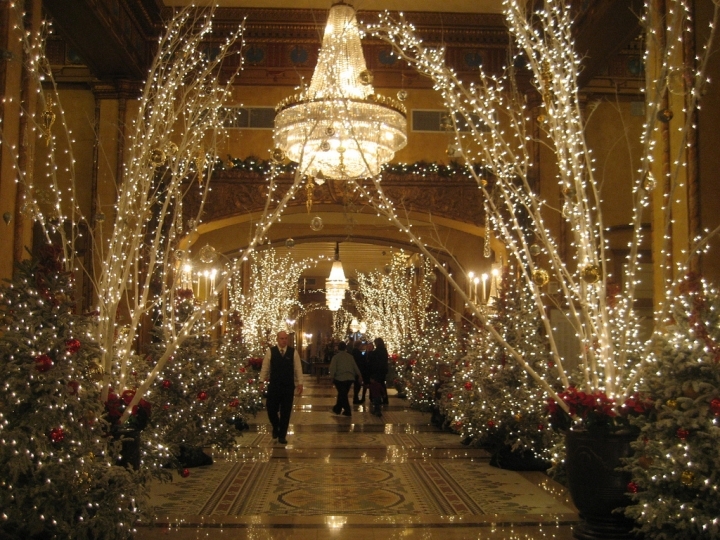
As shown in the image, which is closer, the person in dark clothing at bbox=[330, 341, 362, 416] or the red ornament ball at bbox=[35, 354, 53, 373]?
the red ornament ball at bbox=[35, 354, 53, 373]

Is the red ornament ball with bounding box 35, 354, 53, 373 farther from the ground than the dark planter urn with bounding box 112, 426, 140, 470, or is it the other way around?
the red ornament ball with bounding box 35, 354, 53, 373

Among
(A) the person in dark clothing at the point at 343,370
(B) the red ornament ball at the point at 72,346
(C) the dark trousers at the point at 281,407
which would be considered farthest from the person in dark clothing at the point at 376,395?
(B) the red ornament ball at the point at 72,346

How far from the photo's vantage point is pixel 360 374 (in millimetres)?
13523

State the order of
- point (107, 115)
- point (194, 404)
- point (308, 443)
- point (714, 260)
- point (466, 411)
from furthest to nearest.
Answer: point (107, 115) < point (308, 443) < point (466, 411) < point (194, 404) < point (714, 260)

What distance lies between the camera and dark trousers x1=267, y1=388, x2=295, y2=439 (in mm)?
8930

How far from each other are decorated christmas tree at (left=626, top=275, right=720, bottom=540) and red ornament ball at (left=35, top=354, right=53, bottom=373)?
3286 millimetres

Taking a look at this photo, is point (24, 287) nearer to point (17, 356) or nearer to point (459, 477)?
point (17, 356)

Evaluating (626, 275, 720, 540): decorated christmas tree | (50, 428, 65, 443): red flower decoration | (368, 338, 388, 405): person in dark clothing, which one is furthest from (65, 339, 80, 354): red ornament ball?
(368, 338, 388, 405): person in dark clothing

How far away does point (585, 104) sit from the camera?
1229cm

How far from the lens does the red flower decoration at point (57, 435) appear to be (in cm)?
416

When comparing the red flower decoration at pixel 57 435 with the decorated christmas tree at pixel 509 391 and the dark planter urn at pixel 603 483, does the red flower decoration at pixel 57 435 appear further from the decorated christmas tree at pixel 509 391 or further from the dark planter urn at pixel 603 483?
the decorated christmas tree at pixel 509 391

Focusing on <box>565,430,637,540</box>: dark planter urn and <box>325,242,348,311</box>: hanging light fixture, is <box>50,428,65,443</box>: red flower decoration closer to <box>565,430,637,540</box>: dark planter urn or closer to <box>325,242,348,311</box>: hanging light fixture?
<box>565,430,637,540</box>: dark planter urn

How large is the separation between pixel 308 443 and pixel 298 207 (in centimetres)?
510

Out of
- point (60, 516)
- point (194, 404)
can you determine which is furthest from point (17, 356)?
point (194, 404)
